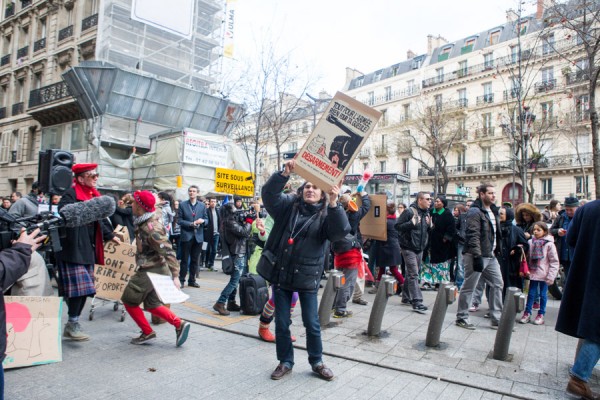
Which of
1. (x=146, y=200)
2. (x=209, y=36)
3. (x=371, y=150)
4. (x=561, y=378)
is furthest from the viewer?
(x=371, y=150)

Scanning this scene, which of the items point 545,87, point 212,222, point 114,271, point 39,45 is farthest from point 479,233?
point 39,45

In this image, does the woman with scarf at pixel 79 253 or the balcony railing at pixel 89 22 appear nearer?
the woman with scarf at pixel 79 253

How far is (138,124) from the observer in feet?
69.5

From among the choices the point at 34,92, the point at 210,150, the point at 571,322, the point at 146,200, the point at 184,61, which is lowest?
the point at 571,322

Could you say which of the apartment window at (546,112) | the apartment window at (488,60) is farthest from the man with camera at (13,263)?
the apartment window at (488,60)

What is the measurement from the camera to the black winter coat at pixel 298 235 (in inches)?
151

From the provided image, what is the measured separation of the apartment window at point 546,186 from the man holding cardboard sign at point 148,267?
38484mm

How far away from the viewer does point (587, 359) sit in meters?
3.59

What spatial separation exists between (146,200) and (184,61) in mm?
21343

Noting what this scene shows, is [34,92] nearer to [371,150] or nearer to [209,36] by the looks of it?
[209,36]

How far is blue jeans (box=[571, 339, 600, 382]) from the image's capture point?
358cm

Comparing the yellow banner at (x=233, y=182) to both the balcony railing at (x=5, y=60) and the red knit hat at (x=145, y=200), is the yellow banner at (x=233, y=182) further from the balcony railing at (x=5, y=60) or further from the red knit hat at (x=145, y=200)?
the balcony railing at (x=5, y=60)

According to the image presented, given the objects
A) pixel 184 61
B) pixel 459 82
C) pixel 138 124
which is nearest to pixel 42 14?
pixel 184 61

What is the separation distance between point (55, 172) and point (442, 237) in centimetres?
659
